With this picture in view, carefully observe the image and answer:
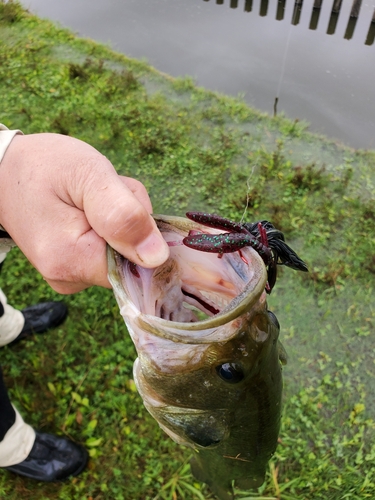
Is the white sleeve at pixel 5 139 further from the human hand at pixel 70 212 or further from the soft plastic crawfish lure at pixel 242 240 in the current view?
the soft plastic crawfish lure at pixel 242 240

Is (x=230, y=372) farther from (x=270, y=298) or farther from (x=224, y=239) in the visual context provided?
(x=270, y=298)

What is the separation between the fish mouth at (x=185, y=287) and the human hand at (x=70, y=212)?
0.34 ft

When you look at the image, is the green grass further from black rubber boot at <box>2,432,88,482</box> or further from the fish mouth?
the fish mouth

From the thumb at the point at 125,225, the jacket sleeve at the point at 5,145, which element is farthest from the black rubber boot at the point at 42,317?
the thumb at the point at 125,225

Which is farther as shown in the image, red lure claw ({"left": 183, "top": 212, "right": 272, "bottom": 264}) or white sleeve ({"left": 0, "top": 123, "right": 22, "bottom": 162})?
white sleeve ({"left": 0, "top": 123, "right": 22, "bottom": 162})

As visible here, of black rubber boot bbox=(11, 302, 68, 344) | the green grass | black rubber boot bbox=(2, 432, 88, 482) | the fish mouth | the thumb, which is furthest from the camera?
black rubber boot bbox=(11, 302, 68, 344)

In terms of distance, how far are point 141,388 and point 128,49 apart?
6.37m

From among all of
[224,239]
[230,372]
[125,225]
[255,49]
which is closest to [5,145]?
[125,225]

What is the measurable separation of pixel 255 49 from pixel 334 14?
172 cm

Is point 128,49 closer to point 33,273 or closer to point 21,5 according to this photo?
point 21,5

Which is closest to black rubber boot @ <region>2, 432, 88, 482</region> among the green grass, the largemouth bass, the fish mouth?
the green grass

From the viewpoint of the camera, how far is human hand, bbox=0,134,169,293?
1307 millimetres

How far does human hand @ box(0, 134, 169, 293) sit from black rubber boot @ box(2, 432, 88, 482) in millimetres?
1773

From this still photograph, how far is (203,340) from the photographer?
1243 millimetres
